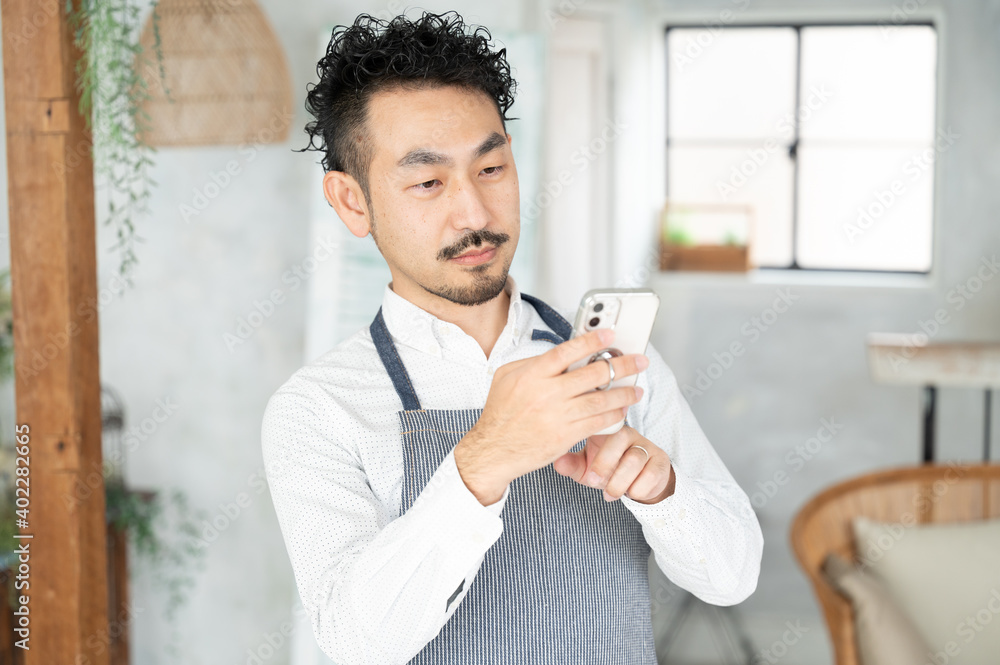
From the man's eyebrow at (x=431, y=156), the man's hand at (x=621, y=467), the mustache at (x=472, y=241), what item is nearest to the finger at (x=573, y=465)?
the man's hand at (x=621, y=467)

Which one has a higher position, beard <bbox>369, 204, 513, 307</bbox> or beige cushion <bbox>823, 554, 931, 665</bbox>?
beard <bbox>369, 204, 513, 307</bbox>

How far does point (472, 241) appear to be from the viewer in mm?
1173

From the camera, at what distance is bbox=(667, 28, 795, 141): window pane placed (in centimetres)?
386

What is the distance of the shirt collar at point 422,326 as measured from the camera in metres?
1.30

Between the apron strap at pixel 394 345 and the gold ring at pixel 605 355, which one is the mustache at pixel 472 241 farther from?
the gold ring at pixel 605 355

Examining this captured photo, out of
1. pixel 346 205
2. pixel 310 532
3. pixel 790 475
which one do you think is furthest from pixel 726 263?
pixel 310 532

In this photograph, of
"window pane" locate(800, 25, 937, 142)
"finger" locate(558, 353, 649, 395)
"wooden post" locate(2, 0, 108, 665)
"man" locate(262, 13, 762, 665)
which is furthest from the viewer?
"window pane" locate(800, 25, 937, 142)

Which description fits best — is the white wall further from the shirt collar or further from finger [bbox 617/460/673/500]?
finger [bbox 617/460/673/500]

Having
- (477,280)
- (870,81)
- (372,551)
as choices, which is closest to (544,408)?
(372,551)

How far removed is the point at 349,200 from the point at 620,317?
57 centimetres

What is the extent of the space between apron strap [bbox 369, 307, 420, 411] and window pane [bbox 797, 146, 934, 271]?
3133mm

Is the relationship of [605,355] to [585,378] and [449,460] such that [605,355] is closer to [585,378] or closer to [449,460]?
[585,378]

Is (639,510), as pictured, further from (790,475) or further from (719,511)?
(790,475)

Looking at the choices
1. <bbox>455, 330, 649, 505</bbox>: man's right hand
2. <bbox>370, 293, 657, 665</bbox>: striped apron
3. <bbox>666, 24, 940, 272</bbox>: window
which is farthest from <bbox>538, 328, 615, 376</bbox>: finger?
<bbox>666, 24, 940, 272</bbox>: window
